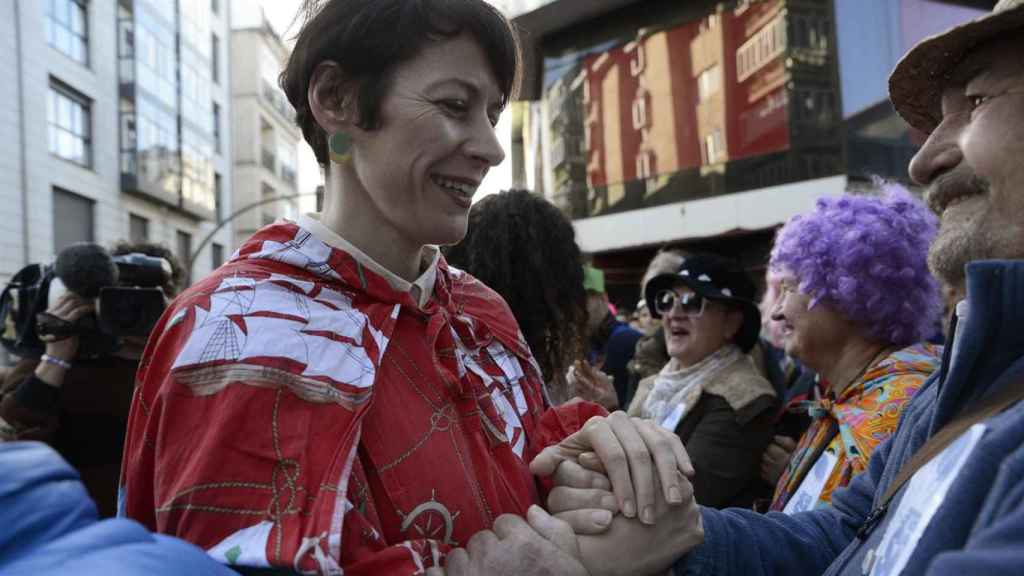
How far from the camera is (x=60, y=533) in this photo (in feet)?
2.22

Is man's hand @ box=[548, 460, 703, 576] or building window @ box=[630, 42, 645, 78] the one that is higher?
building window @ box=[630, 42, 645, 78]

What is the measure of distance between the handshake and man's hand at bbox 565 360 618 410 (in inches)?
Result: 61.4

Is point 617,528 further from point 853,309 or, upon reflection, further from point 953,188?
point 853,309

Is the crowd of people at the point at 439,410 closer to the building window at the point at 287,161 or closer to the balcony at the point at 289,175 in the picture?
the building window at the point at 287,161

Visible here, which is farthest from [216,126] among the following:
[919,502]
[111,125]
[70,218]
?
[919,502]

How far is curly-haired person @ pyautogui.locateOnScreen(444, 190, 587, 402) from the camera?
105 inches

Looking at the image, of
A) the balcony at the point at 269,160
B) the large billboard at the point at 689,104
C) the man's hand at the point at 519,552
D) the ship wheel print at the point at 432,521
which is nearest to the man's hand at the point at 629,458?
the man's hand at the point at 519,552

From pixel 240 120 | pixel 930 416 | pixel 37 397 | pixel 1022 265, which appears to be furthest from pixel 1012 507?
pixel 240 120

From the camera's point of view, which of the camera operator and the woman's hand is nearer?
the woman's hand

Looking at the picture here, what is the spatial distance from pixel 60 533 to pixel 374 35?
3.51 ft

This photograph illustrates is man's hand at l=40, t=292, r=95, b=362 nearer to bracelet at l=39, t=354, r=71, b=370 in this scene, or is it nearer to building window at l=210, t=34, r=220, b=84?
bracelet at l=39, t=354, r=71, b=370

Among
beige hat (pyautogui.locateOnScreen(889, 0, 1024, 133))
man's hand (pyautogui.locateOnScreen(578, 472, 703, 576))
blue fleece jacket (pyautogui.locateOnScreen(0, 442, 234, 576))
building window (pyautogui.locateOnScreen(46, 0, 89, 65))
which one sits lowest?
man's hand (pyautogui.locateOnScreen(578, 472, 703, 576))

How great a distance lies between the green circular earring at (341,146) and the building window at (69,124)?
66.6 ft

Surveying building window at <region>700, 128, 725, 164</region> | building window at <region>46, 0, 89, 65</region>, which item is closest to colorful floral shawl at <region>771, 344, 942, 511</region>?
building window at <region>700, 128, 725, 164</region>
